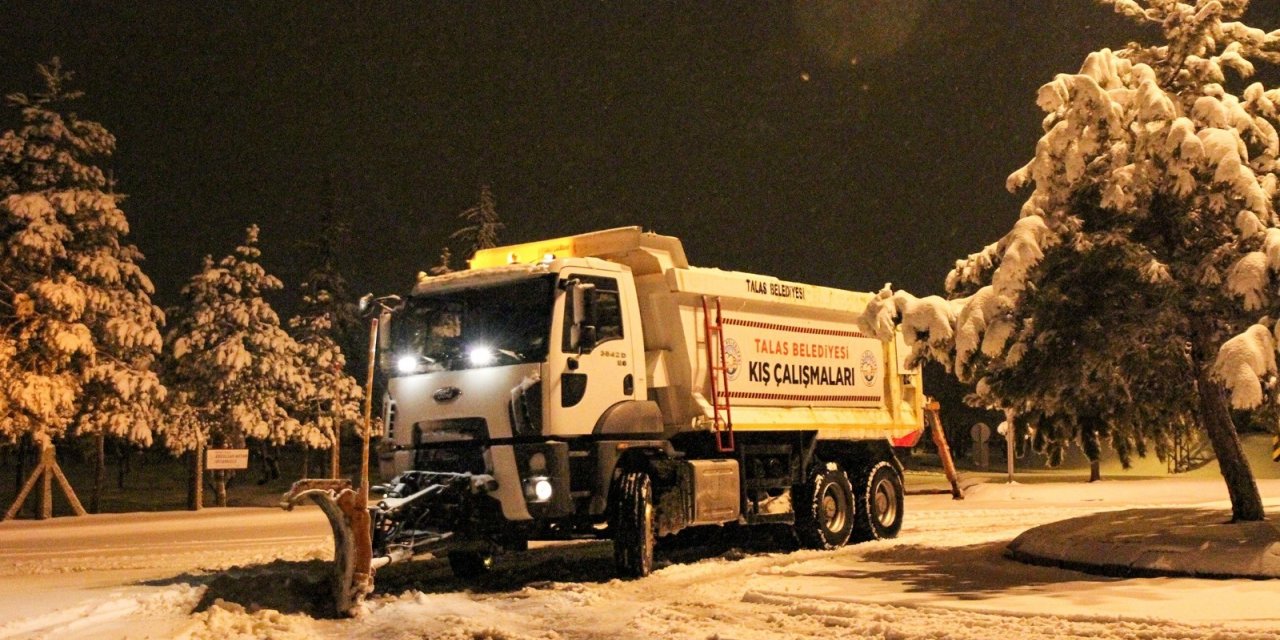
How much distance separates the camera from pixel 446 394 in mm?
13586

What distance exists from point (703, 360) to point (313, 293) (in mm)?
34271

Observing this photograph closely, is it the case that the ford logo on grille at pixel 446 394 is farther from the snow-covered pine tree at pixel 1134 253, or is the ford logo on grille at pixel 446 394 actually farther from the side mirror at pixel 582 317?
the snow-covered pine tree at pixel 1134 253

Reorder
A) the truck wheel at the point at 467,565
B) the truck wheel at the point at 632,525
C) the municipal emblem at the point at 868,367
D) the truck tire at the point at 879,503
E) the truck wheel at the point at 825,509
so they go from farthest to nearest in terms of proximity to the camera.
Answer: the municipal emblem at the point at 868,367 < the truck tire at the point at 879,503 < the truck wheel at the point at 825,509 < the truck wheel at the point at 467,565 < the truck wheel at the point at 632,525

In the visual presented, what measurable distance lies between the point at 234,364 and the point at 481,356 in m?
24.4

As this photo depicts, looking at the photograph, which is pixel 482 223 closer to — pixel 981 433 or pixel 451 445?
pixel 981 433

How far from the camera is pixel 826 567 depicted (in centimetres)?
1435

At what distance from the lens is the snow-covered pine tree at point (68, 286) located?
30.0 m

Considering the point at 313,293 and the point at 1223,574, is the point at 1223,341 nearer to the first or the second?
the point at 1223,574

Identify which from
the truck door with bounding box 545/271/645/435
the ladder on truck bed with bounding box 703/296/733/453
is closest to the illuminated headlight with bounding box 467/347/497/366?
the truck door with bounding box 545/271/645/435

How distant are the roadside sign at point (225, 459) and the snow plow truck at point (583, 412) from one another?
67.4 ft

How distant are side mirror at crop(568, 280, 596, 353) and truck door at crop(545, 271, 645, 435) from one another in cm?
5

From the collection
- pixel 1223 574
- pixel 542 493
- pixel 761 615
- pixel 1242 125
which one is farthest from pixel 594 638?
pixel 1242 125

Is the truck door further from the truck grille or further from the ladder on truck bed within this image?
the ladder on truck bed

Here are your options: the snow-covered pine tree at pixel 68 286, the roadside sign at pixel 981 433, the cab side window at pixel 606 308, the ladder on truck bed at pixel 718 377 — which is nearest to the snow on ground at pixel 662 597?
the ladder on truck bed at pixel 718 377
